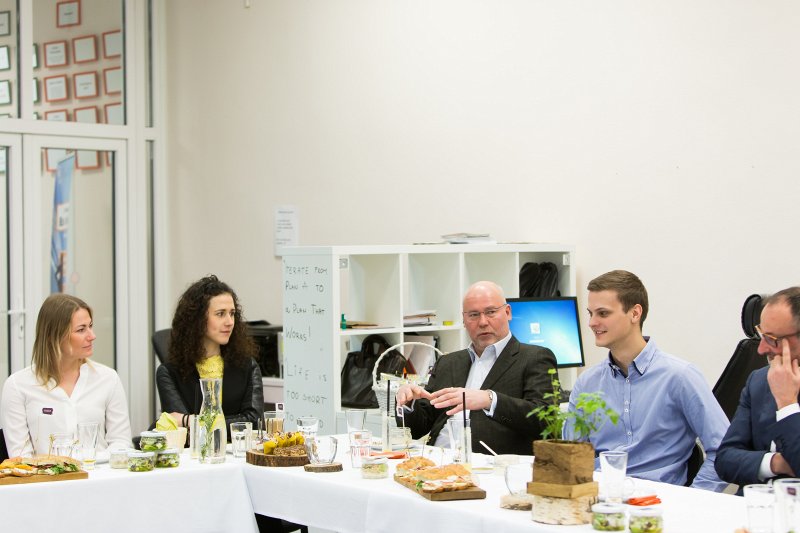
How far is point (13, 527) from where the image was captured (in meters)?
3.25

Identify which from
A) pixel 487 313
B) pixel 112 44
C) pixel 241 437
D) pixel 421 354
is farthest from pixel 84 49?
pixel 241 437

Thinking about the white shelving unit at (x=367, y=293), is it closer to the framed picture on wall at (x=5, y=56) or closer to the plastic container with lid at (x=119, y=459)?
the plastic container with lid at (x=119, y=459)

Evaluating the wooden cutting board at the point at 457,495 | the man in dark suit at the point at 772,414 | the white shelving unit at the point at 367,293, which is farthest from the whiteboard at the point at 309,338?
the man in dark suit at the point at 772,414

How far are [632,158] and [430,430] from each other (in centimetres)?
196

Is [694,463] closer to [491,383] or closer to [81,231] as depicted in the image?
[491,383]

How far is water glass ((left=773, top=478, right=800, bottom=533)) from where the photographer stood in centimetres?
233

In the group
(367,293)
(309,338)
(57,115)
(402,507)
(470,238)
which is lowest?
(402,507)

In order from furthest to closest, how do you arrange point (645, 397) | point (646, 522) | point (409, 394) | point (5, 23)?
point (5, 23) < point (409, 394) < point (645, 397) < point (646, 522)

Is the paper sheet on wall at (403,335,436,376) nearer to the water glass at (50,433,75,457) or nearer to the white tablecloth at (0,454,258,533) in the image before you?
the white tablecloth at (0,454,258,533)

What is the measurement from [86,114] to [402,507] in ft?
17.9

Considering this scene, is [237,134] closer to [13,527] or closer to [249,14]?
[249,14]

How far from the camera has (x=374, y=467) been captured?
3.29 m

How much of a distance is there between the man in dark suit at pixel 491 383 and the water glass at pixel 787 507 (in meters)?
1.66

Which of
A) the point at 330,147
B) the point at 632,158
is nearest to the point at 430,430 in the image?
the point at 632,158
